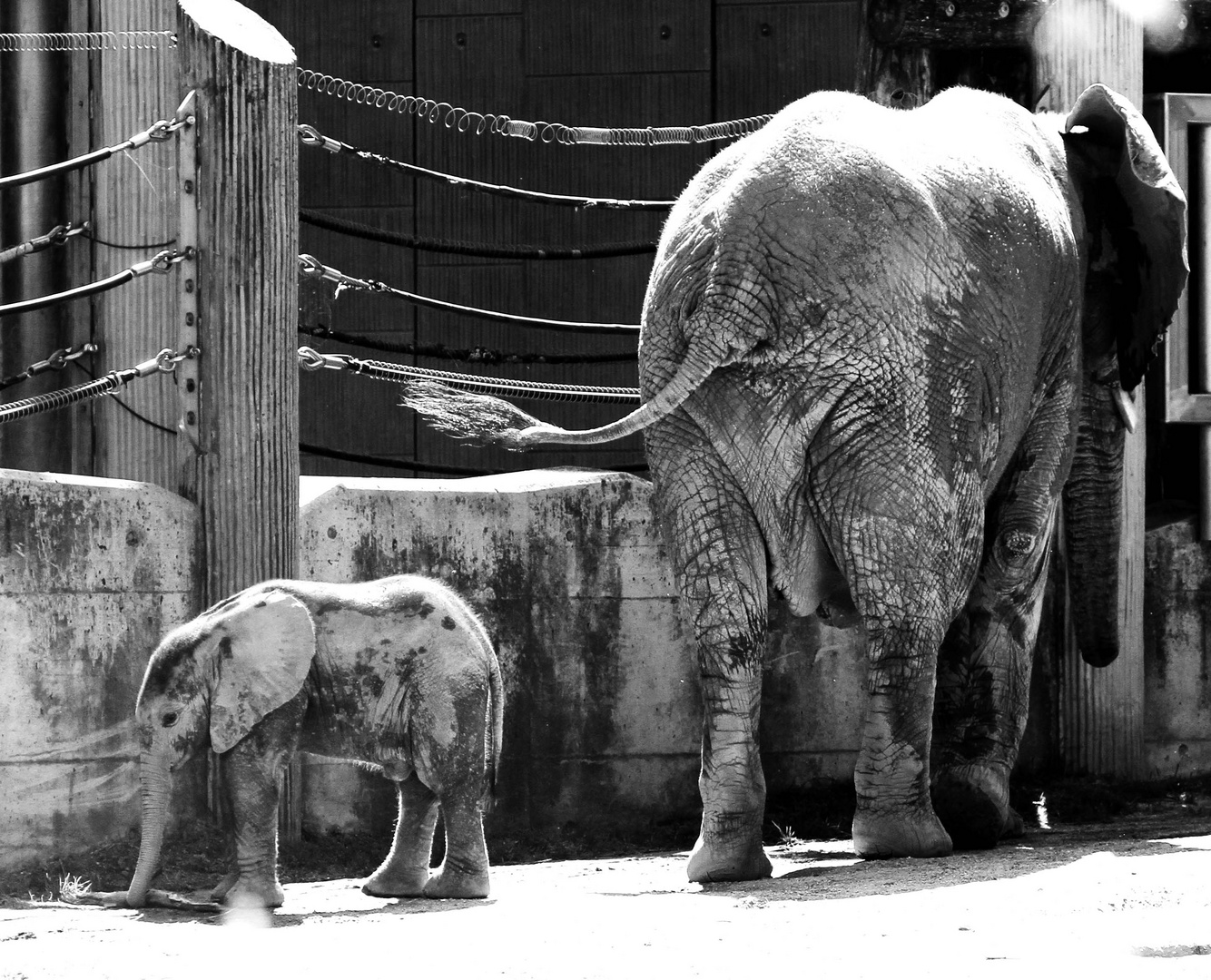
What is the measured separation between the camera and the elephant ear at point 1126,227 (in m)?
8.10

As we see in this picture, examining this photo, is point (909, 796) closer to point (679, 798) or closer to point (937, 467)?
A: point (937, 467)

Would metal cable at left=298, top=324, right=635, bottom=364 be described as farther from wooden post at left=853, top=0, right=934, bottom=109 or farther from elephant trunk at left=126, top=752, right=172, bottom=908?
elephant trunk at left=126, top=752, right=172, bottom=908

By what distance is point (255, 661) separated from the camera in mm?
6133

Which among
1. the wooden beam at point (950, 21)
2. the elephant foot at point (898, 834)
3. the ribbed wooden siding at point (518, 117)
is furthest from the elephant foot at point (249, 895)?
the ribbed wooden siding at point (518, 117)

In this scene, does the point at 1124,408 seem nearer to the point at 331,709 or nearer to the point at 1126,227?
the point at 1126,227

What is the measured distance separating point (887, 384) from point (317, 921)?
2.28m

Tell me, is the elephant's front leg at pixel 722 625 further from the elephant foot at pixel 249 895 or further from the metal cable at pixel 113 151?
the metal cable at pixel 113 151

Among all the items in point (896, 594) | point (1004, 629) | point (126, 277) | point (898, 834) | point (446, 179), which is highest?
point (446, 179)

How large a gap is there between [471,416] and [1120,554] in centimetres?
343

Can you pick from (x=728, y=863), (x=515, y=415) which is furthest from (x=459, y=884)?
(x=515, y=415)

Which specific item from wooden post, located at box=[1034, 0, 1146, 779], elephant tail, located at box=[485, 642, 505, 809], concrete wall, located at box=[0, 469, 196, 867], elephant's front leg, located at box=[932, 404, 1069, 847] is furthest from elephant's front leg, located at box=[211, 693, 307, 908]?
wooden post, located at box=[1034, 0, 1146, 779]

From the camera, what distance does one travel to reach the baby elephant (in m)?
6.14

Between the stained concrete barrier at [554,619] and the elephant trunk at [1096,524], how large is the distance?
43.4 inches

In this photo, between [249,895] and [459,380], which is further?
→ [459,380]
